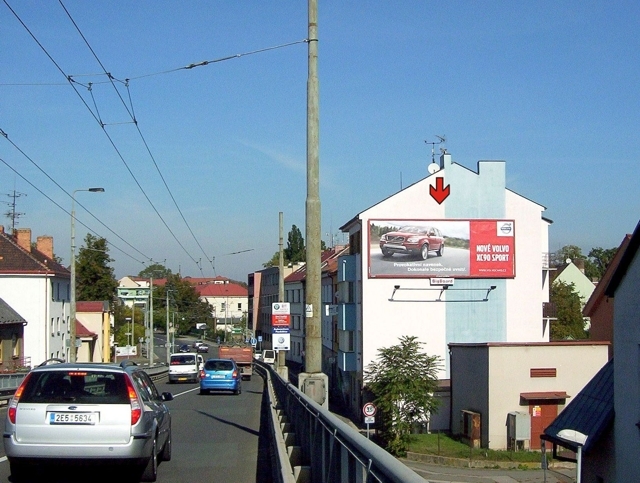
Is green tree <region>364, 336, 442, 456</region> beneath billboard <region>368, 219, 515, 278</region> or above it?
beneath

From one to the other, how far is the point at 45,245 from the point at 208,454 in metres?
54.1

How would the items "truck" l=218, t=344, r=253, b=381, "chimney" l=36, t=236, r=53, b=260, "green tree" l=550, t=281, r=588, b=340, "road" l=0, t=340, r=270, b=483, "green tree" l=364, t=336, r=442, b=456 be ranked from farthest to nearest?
"green tree" l=550, t=281, r=588, b=340 < "truck" l=218, t=344, r=253, b=381 < "chimney" l=36, t=236, r=53, b=260 < "green tree" l=364, t=336, r=442, b=456 < "road" l=0, t=340, r=270, b=483

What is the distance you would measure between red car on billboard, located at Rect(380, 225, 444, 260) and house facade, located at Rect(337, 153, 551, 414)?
0.21 ft

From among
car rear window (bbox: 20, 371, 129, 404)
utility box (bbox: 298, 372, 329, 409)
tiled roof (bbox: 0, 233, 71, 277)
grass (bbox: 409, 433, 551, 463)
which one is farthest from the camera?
tiled roof (bbox: 0, 233, 71, 277)

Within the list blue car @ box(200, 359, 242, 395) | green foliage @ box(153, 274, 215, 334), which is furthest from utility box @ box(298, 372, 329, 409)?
green foliage @ box(153, 274, 215, 334)

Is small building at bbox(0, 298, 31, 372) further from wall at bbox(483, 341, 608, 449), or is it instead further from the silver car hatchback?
the silver car hatchback

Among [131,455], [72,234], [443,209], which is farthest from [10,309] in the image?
[131,455]

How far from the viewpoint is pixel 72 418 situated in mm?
10094

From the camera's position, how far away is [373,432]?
47656 mm

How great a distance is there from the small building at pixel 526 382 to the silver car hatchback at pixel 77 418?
32.2 metres

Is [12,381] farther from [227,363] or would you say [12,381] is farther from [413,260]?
[413,260]

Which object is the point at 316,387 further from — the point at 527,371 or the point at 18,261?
the point at 18,261

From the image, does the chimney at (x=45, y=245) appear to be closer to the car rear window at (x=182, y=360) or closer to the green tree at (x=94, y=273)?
the car rear window at (x=182, y=360)

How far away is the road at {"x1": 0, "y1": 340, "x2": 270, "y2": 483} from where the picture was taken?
11570mm
